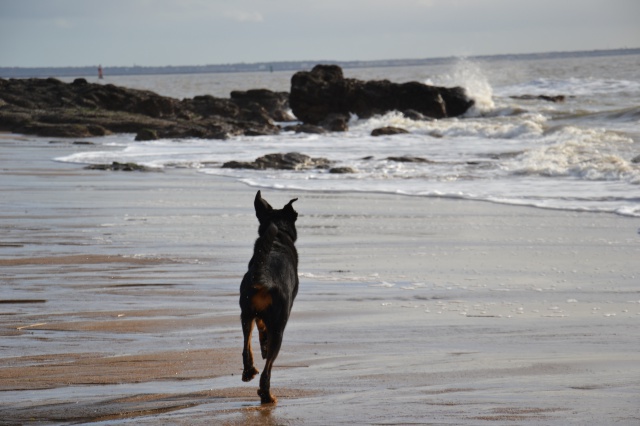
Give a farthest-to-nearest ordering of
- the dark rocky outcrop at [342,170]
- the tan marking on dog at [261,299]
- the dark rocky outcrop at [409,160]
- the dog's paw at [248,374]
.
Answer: the dark rocky outcrop at [409,160], the dark rocky outcrop at [342,170], the dog's paw at [248,374], the tan marking on dog at [261,299]

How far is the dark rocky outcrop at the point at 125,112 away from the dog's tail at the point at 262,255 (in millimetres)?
24561

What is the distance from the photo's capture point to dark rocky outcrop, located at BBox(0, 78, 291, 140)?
30266mm

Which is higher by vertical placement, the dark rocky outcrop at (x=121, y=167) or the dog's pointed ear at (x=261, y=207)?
the dog's pointed ear at (x=261, y=207)

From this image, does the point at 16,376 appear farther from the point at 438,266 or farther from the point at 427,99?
the point at 427,99

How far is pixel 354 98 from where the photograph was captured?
3928 centimetres

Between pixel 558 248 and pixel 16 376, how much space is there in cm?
565

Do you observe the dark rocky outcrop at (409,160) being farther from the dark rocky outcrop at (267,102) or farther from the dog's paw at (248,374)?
the dark rocky outcrop at (267,102)

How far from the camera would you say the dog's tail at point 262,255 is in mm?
4277

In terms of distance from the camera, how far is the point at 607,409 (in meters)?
4.25

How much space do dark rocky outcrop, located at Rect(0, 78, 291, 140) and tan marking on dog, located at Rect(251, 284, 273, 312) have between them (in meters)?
24.9

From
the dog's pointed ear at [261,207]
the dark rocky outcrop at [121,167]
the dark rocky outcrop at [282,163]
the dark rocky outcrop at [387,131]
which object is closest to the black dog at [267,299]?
the dog's pointed ear at [261,207]

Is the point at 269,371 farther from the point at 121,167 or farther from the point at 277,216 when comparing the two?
the point at 121,167

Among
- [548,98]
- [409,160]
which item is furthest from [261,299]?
[548,98]

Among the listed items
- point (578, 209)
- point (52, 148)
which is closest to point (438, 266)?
point (578, 209)
